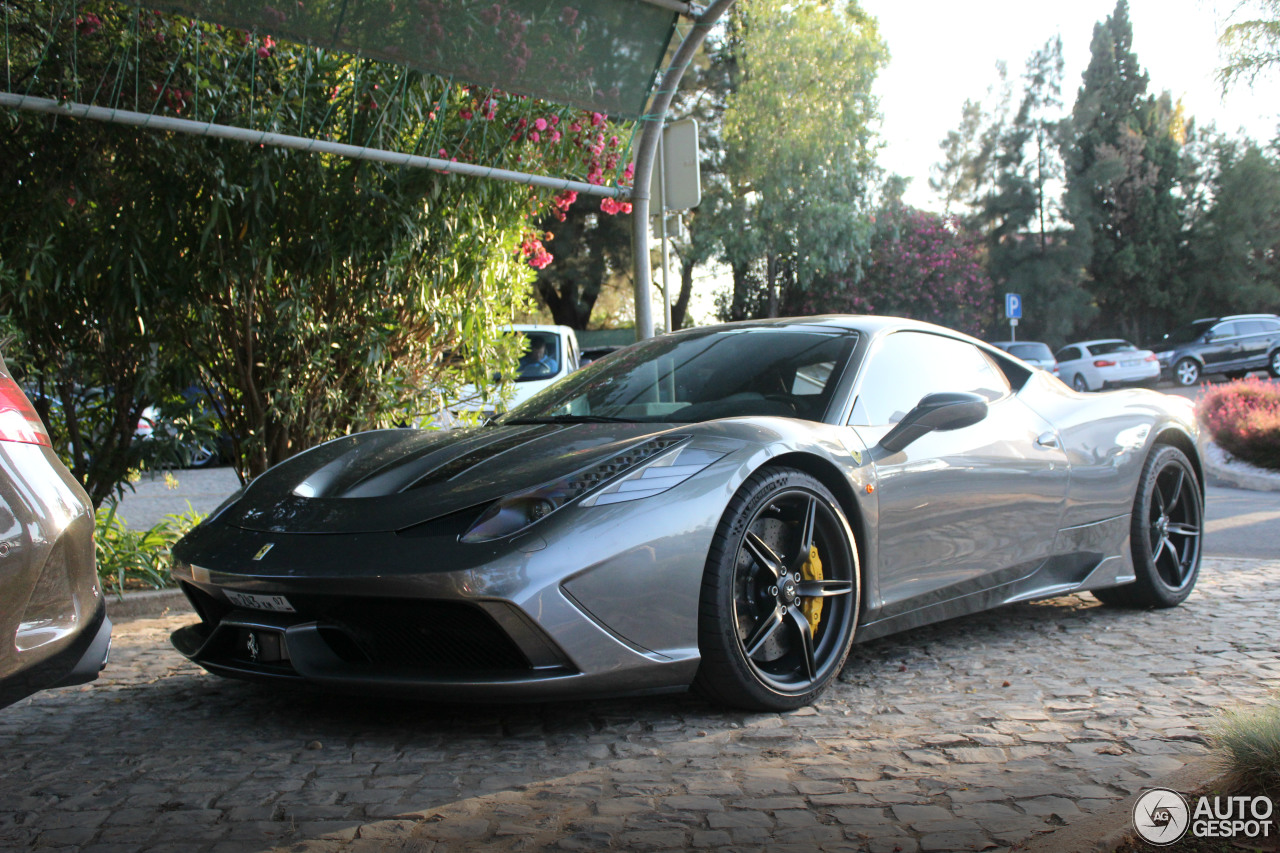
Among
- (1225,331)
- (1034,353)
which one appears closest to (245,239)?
(1034,353)

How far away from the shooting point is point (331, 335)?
241 inches

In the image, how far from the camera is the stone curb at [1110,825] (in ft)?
7.09

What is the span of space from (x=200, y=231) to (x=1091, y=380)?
25.4 meters

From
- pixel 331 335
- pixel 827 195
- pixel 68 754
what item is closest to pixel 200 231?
pixel 331 335

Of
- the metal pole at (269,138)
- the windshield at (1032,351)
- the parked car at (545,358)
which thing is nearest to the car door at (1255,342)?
the windshield at (1032,351)

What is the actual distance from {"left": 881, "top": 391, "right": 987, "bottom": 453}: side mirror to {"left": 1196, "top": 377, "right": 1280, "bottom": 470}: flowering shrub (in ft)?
27.9

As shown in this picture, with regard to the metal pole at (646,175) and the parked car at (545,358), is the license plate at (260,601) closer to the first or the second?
the metal pole at (646,175)

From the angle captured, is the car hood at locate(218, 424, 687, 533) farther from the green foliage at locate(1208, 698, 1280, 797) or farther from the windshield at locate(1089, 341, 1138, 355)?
the windshield at locate(1089, 341, 1138, 355)

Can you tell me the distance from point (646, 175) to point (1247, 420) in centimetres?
785

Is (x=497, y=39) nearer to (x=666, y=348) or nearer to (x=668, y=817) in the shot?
(x=666, y=348)

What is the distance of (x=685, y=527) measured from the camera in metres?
3.00

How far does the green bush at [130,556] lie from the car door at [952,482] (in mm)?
3556

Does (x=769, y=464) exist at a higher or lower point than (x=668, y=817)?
higher
